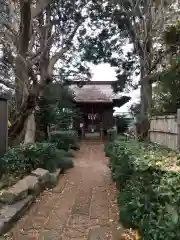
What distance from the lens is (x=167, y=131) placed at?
7164 mm

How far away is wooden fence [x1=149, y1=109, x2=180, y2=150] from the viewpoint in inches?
246

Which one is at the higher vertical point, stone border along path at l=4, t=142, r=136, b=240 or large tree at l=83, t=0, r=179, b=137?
large tree at l=83, t=0, r=179, b=137

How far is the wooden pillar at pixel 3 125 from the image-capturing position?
26.8ft

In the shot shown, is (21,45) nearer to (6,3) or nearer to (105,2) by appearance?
(6,3)

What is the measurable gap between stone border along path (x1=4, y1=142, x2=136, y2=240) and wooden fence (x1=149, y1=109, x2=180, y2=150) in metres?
1.68

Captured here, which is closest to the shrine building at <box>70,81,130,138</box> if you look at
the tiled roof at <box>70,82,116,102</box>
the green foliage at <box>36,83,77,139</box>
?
the tiled roof at <box>70,82,116,102</box>

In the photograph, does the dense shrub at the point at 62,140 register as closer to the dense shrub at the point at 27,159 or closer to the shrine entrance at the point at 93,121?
the dense shrub at the point at 27,159

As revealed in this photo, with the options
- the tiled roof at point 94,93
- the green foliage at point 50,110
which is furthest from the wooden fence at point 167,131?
the tiled roof at point 94,93

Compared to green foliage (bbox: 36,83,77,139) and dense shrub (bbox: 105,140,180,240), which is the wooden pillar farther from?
green foliage (bbox: 36,83,77,139)

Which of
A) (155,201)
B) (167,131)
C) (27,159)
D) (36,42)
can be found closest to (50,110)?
(36,42)

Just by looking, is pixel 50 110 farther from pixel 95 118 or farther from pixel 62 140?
pixel 95 118

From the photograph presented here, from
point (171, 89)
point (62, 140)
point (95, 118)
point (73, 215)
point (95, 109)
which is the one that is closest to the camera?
point (73, 215)

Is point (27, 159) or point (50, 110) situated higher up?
point (50, 110)

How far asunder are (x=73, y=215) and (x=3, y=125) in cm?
365
